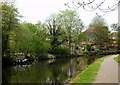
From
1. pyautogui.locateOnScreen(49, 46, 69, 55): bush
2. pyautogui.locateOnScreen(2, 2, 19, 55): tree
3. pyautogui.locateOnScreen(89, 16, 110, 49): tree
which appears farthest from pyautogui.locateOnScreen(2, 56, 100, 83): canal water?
pyautogui.locateOnScreen(89, 16, 110, 49): tree

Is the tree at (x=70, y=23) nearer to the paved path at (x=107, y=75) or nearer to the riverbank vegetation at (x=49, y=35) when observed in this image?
the riverbank vegetation at (x=49, y=35)

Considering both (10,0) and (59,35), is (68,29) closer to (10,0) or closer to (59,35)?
(59,35)

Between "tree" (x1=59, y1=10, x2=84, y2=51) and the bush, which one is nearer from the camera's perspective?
the bush

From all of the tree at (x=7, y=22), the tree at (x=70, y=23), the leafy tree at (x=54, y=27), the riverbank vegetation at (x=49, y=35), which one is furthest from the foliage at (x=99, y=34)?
the tree at (x=7, y=22)

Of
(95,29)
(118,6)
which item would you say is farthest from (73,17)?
(118,6)

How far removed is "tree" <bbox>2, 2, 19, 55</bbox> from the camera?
73.9 ft

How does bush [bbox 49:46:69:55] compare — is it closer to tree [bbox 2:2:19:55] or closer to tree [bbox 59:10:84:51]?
tree [bbox 59:10:84:51]

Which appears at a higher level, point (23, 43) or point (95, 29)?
point (95, 29)

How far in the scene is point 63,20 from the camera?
4266 centimetres

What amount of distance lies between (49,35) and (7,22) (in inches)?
800

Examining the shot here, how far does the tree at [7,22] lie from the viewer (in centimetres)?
2253

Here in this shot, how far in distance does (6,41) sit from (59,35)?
2173cm

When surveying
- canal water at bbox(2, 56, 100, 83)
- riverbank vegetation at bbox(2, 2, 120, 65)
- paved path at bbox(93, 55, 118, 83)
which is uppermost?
riverbank vegetation at bbox(2, 2, 120, 65)

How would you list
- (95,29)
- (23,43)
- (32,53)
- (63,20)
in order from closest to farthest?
(23,43) < (32,53) < (63,20) < (95,29)
